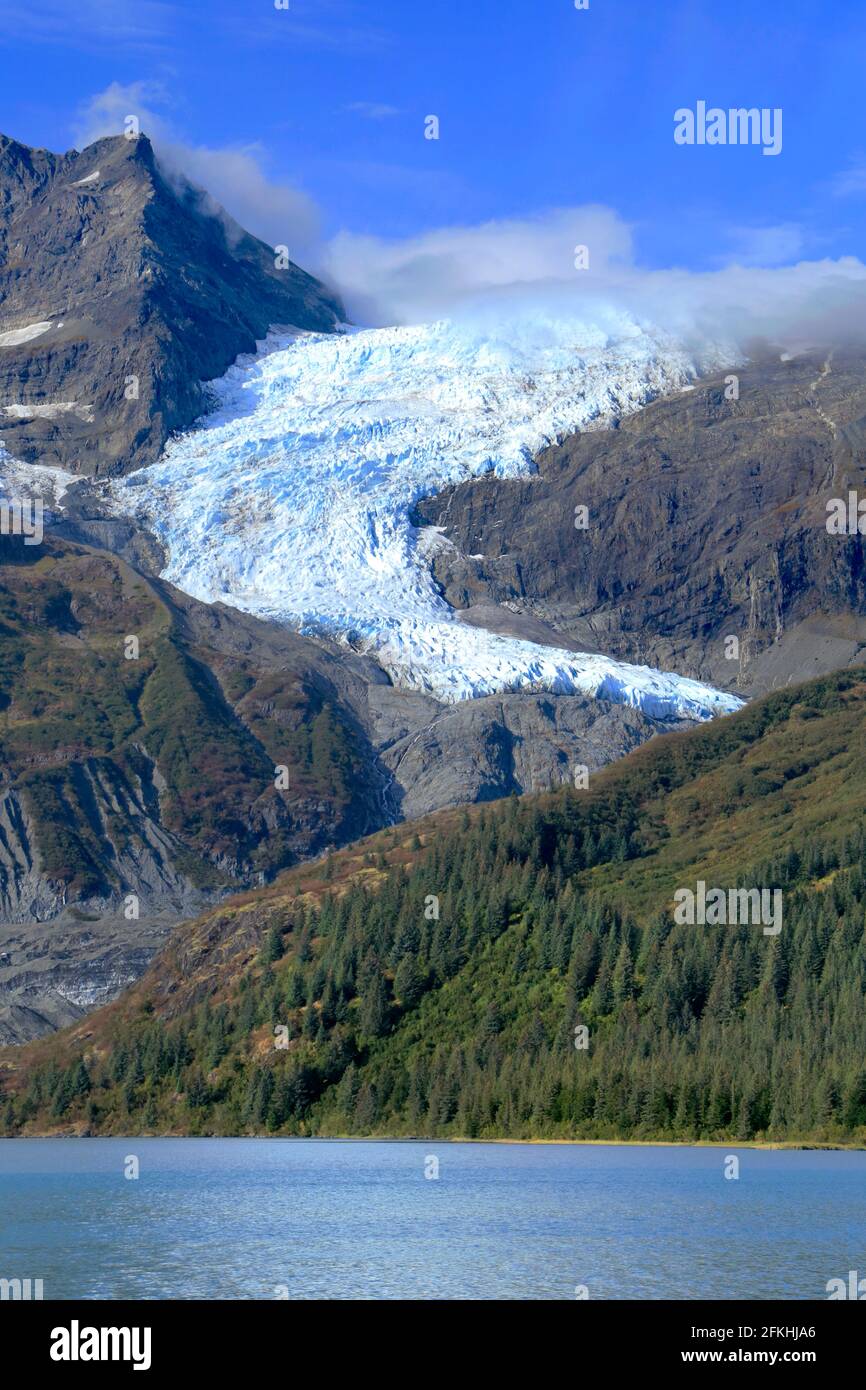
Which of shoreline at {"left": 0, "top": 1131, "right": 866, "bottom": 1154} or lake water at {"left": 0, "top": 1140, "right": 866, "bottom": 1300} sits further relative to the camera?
shoreline at {"left": 0, "top": 1131, "right": 866, "bottom": 1154}

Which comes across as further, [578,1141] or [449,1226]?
[578,1141]

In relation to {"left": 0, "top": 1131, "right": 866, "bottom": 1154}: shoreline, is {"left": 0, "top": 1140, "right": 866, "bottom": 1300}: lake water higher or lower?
lower

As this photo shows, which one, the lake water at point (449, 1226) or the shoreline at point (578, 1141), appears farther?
the shoreline at point (578, 1141)

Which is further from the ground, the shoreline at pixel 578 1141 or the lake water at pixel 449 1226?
the shoreline at pixel 578 1141

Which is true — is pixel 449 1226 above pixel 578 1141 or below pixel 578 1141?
below

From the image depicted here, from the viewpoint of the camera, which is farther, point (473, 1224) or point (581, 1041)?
point (581, 1041)
